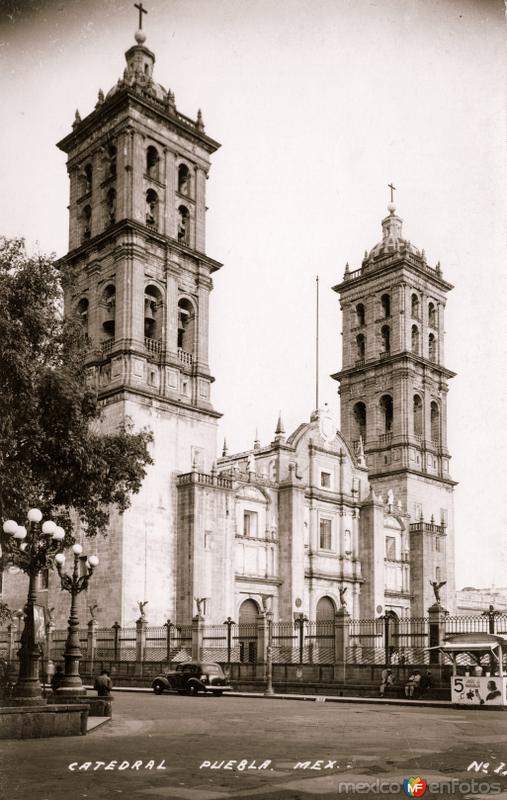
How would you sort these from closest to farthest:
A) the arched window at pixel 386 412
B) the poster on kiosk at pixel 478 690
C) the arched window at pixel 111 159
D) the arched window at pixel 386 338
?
the poster on kiosk at pixel 478 690 < the arched window at pixel 111 159 < the arched window at pixel 386 412 < the arched window at pixel 386 338

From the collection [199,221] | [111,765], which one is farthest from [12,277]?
[199,221]

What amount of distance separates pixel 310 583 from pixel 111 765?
35.1 m

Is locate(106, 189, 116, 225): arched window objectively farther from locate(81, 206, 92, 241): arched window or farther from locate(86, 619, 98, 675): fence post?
locate(86, 619, 98, 675): fence post

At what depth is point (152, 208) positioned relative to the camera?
4253cm

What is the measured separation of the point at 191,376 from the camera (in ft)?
135

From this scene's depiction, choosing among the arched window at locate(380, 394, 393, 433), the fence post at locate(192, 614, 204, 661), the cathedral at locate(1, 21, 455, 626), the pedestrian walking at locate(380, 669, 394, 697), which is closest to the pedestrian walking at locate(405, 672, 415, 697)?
the pedestrian walking at locate(380, 669, 394, 697)

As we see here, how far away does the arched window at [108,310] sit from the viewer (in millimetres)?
41250

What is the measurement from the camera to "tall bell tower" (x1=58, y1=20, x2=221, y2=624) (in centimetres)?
3762

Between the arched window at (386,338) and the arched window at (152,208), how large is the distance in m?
17.9

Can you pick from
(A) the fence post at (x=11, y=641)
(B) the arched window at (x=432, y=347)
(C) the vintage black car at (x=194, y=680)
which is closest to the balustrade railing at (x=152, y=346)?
(A) the fence post at (x=11, y=641)

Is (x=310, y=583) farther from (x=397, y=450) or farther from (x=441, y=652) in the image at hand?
(x=441, y=652)

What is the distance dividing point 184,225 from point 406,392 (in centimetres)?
1629

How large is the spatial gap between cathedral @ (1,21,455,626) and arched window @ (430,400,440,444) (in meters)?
0.09

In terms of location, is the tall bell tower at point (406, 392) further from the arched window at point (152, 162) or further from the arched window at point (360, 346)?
the arched window at point (152, 162)
